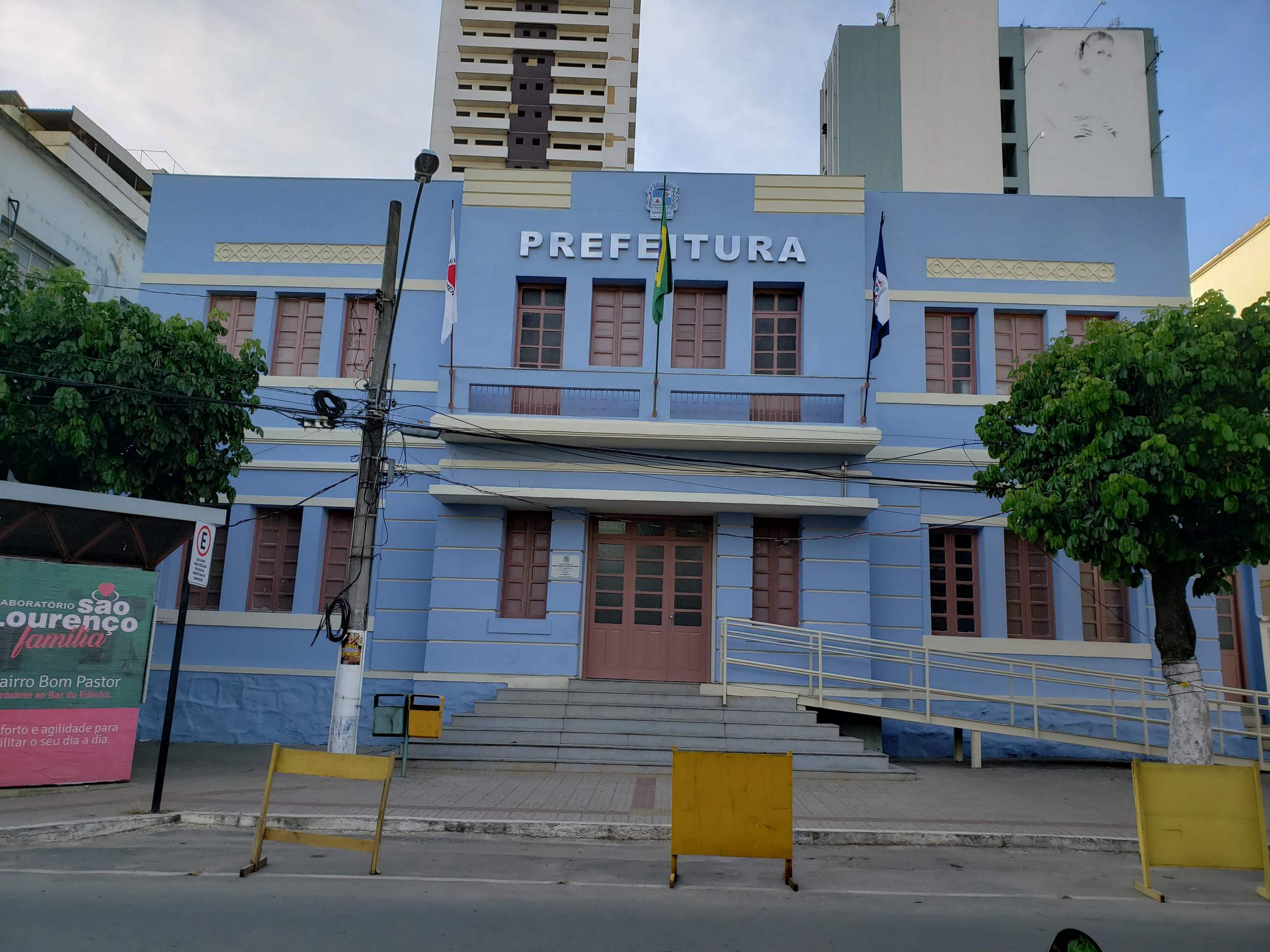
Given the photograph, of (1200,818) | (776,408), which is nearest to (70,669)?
(776,408)

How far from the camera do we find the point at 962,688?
50.9 ft

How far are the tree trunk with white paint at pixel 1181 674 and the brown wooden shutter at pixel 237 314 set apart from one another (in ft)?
51.0

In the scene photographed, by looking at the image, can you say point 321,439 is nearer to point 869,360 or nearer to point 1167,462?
point 869,360

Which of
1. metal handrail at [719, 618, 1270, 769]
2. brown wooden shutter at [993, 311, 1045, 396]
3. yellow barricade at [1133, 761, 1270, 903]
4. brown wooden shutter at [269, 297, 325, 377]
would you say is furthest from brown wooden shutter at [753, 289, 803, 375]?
yellow barricade at [1133, 761, 1270, 903]

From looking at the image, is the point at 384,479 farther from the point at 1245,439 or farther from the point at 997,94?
the point at 997,94

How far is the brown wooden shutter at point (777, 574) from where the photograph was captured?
1545 cm

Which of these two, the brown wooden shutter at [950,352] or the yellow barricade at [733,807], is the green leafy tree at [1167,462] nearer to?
the brown wooden shutter at [950,352]

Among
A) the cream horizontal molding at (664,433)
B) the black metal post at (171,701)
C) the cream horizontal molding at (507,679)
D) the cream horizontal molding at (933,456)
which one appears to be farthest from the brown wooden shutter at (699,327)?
the black metal post at (171,701)

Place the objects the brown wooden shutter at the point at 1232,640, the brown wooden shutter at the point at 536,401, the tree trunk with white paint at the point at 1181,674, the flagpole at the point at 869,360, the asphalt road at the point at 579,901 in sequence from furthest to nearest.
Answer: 1. the brown wooden shutter at the point at 1232,640
2. the brown wooden shutter at the point at 536,401
3. the flagpole at the point at 869,360
4. the tree trunk with white paint at the point at 1181,674
5. the asphalt road at the point at 579,901

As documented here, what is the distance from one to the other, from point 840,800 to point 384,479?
7.14 metres

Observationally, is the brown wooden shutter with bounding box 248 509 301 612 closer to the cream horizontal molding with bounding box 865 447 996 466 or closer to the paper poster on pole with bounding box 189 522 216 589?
the paper poster on pole with bounding box 189 522 216 589

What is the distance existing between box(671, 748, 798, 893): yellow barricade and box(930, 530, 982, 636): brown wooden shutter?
954 cm

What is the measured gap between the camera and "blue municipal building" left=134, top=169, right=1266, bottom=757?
49.5 feet

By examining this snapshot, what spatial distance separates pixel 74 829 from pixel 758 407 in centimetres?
1099
